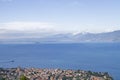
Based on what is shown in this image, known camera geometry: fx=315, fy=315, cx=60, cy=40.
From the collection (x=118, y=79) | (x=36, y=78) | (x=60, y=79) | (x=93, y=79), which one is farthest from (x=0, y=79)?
(x=118, y=79)

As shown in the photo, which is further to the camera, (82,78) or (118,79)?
(118,79)

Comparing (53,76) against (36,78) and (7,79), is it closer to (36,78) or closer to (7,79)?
(36,78)

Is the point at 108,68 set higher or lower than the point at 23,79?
lower

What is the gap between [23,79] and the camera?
11930mm

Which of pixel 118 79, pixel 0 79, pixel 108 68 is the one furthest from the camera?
pixel 108 68

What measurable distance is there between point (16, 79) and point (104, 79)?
27.5ft

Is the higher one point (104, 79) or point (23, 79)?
point (23, 79)

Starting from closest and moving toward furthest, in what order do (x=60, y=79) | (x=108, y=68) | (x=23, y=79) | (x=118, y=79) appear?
(x=23, y=79), (x=60, y=79), (x=118, y=79), (x=108, y=68)

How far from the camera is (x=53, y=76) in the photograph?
32844 mm

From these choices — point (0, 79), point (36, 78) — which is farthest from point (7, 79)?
point (36, 78)

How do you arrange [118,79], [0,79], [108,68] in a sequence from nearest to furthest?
[0,79] < [118,79] < [108,68]

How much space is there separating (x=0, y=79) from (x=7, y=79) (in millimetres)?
833

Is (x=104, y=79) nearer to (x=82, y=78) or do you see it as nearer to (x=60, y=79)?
(x=82, y=78)

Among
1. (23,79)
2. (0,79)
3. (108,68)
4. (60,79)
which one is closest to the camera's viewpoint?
(23,79)
